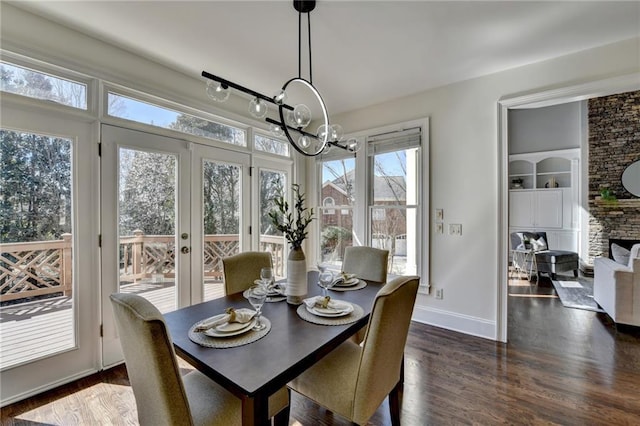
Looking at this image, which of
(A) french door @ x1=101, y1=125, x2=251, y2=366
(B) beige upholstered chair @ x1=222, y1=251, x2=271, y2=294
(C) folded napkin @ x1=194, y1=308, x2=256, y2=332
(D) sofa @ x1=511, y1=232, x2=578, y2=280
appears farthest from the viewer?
(D) sofa @ x1=511, y1=232, x2=578, y2=280

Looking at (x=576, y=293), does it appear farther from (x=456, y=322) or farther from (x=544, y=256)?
(x=456, y=322)

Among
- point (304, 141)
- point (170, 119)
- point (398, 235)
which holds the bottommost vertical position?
A: point (398, 235)

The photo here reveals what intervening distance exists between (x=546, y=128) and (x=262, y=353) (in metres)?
7.97

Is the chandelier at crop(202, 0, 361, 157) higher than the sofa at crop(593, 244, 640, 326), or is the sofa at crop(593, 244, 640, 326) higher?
the chandelier at crop(202, 0, 361, 157)

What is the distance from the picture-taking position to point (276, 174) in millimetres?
3969

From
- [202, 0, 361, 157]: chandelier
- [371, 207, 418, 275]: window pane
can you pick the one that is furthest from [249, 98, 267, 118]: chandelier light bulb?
[371, 207, 418, 275]: window pane

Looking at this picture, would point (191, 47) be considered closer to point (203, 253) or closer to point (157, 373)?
point (203, 253)

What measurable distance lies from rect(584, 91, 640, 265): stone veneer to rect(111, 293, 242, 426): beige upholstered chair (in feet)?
24.6

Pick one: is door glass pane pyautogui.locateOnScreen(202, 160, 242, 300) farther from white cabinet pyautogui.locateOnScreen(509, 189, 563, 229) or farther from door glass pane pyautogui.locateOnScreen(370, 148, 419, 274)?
white cabinet pyautogui.locateOnScreen(509, 189, 563, 229)

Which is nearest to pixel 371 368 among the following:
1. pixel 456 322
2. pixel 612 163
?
pixel 456 322

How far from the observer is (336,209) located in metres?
4.14

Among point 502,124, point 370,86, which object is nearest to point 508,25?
point 502,124

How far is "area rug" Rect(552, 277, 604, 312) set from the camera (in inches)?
153

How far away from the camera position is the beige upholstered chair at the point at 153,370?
0.95 metres
